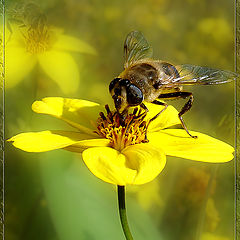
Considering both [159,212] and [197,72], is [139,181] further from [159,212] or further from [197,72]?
[159,212]

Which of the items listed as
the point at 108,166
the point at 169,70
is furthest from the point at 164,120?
the point at 108,166

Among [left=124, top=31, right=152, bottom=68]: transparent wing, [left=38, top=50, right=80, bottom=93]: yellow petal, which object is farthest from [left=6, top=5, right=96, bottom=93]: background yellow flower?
[left=124, top=31, right=152, bottom=68]: transparent wing

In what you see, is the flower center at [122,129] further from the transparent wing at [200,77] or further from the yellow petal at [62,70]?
the yellow petal at [62,70]

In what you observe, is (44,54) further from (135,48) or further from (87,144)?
(87,144)

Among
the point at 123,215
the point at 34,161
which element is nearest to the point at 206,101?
the point at 34,161

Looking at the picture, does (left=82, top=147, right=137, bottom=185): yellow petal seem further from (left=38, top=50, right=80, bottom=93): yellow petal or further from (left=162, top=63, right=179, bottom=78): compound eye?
(left=38, top=50, right=80, bottom=93): yellow petal

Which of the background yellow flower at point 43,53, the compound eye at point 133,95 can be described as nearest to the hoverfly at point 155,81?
the compound eye at point 133,95
